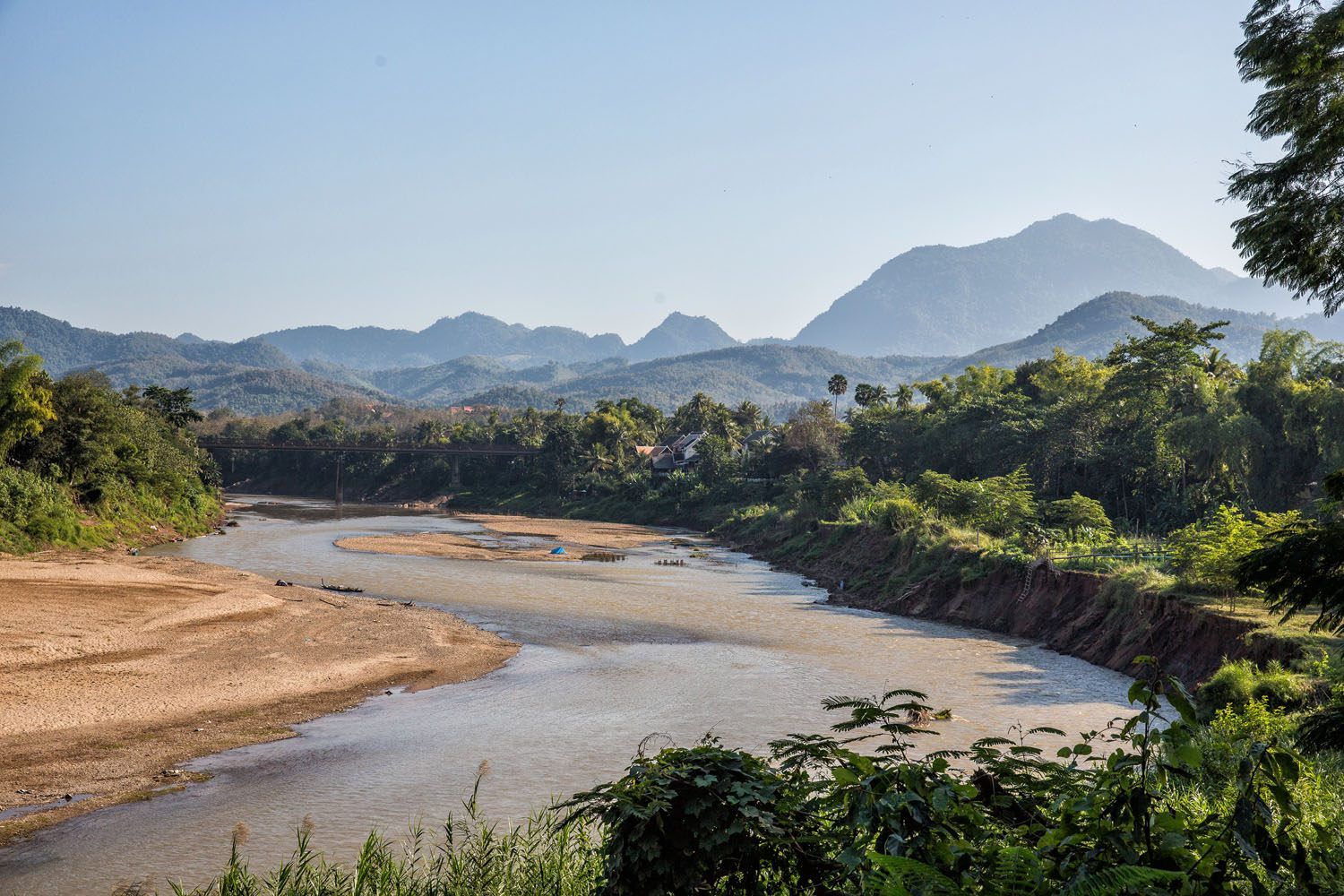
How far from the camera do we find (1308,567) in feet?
18.0

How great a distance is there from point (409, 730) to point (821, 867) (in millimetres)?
16940

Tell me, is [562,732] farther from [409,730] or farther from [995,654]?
[995,654]

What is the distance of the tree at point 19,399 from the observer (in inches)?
1817

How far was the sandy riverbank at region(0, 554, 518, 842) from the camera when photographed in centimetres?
1681

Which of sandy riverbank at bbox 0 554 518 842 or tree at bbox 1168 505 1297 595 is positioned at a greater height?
tree at bbox 1168 505 1297 595

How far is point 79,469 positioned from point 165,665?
34.3 metres

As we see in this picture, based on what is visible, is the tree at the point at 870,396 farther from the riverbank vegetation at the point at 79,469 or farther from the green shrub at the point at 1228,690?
the green shrub at the point at 1228,690

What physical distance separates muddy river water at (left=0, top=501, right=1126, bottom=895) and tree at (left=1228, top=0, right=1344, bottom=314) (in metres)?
5.94

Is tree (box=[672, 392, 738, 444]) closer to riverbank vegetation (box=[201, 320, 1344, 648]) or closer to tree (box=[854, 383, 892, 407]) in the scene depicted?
riverbank vegetation (box=[201, 320, 1344, 648])

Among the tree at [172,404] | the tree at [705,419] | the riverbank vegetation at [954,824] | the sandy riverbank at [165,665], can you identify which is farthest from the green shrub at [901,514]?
the tree at [172,404]

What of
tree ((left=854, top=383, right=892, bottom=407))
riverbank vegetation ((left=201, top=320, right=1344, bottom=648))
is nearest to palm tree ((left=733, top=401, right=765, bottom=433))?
riverbank vegetation ((left=201, top=320, right=1344, bottom=648))

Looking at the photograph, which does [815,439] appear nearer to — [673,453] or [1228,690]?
[673,453]

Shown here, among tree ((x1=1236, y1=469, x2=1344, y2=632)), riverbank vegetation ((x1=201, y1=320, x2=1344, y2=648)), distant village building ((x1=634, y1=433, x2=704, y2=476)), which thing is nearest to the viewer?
tree ((x1=1236, y1=469, x2=1344, y2=632))

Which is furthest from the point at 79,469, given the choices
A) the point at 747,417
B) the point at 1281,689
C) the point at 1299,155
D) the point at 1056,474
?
the point at 747,417
